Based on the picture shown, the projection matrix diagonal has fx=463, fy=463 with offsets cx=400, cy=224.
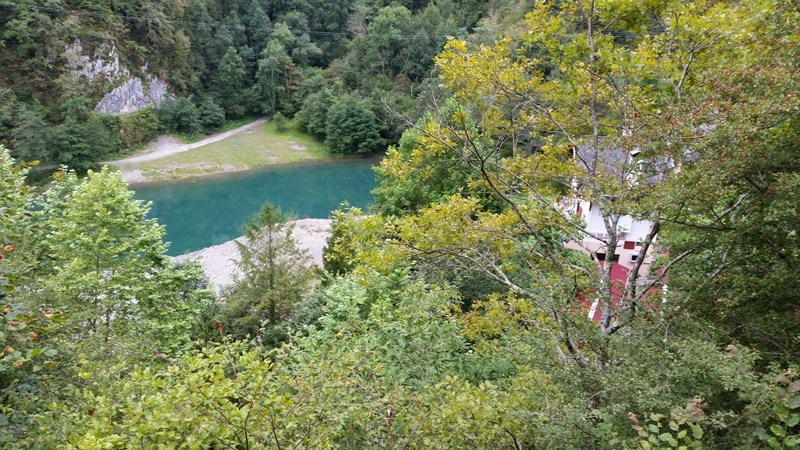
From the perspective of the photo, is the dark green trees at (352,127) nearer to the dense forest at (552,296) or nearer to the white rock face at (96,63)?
the white rock face at (96,63)

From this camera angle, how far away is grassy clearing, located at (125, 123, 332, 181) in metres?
39.0

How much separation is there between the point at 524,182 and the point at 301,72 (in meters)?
53.2

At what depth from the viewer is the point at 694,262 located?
420cm

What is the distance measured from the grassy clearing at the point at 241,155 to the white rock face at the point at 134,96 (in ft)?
24.0

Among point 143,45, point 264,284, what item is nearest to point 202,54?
point 143,45

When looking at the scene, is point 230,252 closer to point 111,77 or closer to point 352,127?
point 352,127

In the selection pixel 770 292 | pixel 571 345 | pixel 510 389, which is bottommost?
pixel 510 389

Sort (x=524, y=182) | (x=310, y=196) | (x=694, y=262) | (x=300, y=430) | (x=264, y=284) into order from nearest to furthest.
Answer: (x=300, y=430), (x=694, y=262), (x=524, y=182), (x=264, y=284), (x=310, y=196)

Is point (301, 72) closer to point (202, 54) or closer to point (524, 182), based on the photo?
point (202, 54)

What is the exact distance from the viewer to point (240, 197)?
35.4m

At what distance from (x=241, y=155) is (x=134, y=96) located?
11.9 m

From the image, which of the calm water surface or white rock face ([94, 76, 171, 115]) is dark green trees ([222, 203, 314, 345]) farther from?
white rock face ([94, 76, 171, 115])

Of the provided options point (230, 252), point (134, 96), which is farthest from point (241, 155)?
point (230, 252)

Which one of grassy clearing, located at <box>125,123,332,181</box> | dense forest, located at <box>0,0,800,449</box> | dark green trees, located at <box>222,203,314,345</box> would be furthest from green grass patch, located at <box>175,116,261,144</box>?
dense forest, located at <box>0,0,800,449</box>
